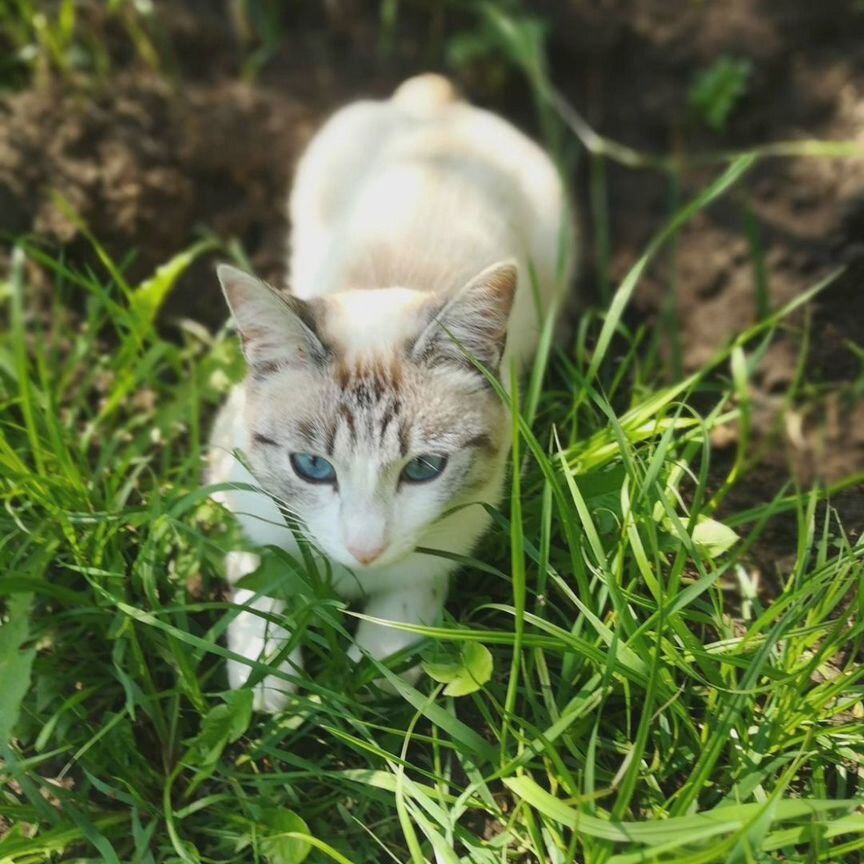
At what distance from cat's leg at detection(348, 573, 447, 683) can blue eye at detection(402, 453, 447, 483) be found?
1.04 ft

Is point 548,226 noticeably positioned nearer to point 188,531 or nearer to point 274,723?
point 188,531

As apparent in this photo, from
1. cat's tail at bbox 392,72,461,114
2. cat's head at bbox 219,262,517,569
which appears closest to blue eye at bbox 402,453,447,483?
cat's head at bbox 219,262,517,569

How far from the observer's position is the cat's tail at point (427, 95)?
3004 mm

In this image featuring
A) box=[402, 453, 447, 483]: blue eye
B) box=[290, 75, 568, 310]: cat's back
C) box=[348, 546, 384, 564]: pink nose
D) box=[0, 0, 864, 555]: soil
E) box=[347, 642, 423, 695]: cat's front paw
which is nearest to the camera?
box=[348, 546, 384, 564]: pink nose

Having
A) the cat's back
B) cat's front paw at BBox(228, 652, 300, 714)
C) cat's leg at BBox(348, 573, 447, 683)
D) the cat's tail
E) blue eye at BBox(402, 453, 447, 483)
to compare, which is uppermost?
the cat's tail

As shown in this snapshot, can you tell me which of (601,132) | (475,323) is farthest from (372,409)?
(601,132)

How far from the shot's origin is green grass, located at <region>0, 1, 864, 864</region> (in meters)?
1.79

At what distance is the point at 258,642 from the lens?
208cm

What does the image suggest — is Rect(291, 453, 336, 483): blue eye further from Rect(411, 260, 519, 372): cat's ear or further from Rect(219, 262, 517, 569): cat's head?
Rect(411, 260, 519, 372): cat's ear

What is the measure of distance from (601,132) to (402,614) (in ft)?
8.01

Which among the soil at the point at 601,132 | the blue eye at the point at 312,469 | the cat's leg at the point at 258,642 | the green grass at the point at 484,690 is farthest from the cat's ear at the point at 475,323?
the soil at the point at 601,132

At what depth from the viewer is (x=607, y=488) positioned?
6.84 ft

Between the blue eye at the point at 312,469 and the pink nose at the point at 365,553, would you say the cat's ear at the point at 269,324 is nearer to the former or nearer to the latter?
the blue eye at the point at 312,469

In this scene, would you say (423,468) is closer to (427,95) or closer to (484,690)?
(484,690)
